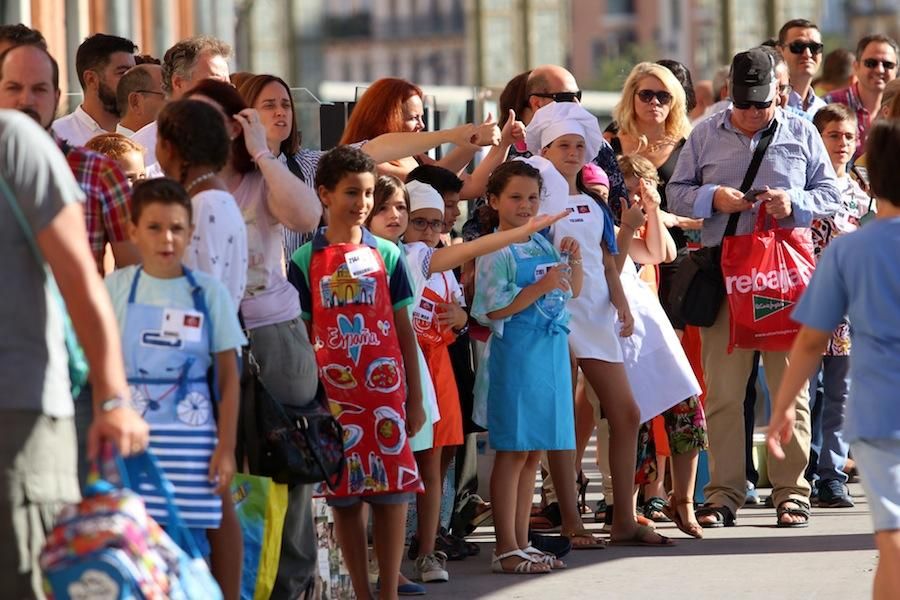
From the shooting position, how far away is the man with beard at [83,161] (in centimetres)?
579

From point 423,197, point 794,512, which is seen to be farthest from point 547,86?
point 794,512

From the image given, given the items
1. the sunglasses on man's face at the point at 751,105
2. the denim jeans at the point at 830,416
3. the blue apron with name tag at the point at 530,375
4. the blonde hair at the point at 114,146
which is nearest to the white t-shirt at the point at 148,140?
the blonde hair at the point at 114,146

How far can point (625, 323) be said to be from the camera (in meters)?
9.04

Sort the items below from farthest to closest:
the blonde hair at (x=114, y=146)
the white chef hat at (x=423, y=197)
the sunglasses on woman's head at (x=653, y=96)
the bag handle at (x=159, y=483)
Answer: the sunglasses on woman's head at (x=653, y=96) < the white chef hat at (x=423, y=197) < the blonde hair at (x=114, y=146) < the bag handle at (x=159, y=483)

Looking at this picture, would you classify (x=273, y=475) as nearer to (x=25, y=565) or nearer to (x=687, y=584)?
(x=25, y=565)

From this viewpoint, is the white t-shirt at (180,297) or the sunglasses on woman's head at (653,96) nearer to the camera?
the white t-shirt at (180,297)

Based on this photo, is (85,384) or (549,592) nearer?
(85,384)

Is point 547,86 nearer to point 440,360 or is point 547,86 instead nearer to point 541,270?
point 541,270

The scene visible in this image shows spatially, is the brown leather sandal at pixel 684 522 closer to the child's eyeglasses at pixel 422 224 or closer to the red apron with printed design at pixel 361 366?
the child's eyeglasses at pixel 422 224

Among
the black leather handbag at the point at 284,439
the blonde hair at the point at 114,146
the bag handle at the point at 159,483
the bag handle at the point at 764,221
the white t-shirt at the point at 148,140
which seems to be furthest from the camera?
the bag handle at the point at 764,221

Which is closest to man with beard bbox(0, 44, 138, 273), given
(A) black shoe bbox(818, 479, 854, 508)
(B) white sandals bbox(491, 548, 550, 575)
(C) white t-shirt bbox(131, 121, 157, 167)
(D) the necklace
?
(D) the necklace

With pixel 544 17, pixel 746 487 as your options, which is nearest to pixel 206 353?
pixel 746 487

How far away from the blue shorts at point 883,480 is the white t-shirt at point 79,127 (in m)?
4.22

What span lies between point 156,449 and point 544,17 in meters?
76.6
